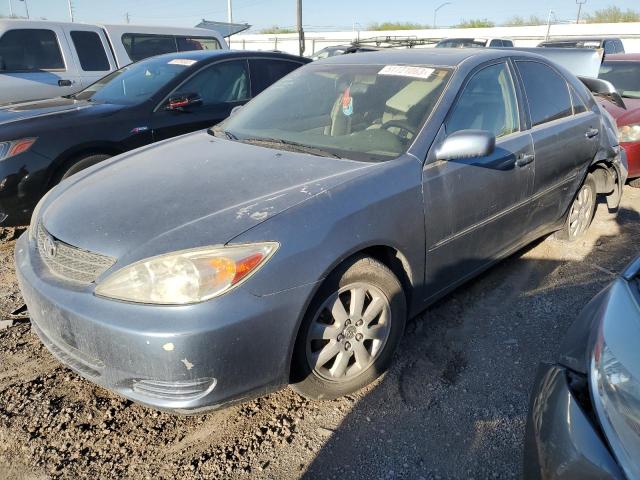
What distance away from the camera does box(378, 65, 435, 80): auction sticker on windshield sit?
3057 millimetres

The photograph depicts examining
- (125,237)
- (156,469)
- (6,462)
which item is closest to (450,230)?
(125,237)

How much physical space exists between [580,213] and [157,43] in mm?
6926

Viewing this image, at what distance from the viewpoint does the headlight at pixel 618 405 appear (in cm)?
124

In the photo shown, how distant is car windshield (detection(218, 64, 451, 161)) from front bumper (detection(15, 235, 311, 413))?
111 cm

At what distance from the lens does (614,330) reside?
150cm

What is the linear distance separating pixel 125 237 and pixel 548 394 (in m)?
1.68

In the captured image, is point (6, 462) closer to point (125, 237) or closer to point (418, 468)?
point (125, 237)

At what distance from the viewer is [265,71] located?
5875mm

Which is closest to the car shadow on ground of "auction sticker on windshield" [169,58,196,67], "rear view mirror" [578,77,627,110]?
"rear view mirror" [578,77,627,110]

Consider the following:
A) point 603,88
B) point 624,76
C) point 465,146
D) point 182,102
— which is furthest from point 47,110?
point 624,76

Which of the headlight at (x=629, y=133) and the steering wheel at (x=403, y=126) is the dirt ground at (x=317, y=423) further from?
the headlight at (x=629, y=133)

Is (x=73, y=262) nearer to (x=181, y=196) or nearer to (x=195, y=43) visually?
(x=181, y=196)

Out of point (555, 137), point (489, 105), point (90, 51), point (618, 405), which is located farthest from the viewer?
point (90, 51)

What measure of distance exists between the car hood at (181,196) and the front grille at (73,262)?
34mm
